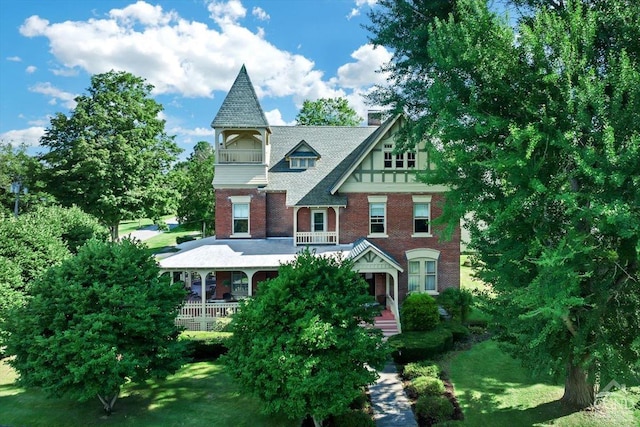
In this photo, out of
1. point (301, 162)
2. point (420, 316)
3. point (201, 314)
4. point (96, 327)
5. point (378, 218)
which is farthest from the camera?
point (301, 162)

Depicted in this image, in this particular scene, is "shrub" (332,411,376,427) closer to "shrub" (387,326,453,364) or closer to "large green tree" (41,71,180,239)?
"shrub" (387,326,453,364)

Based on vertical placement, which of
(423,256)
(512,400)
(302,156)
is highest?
(302,156)

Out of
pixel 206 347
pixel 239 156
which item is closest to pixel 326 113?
pixel 239 156

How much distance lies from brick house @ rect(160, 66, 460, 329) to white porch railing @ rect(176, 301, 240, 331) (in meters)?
0.90

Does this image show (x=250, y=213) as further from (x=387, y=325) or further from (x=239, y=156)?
(x=387, y=325)

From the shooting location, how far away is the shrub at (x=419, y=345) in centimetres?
1669

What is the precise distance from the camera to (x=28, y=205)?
28.8m

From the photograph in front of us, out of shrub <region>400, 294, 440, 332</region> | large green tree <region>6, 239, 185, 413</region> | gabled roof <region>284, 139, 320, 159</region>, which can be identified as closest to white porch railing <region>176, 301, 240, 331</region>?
large green tree <region>6, 239, 185, 413</region>

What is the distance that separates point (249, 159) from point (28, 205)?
17.8 m

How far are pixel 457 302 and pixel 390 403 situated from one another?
9941mm

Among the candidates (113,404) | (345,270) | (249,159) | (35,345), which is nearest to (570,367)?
(345,270)

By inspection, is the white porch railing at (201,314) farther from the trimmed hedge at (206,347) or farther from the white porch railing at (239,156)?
the white porch railing at (239,156)

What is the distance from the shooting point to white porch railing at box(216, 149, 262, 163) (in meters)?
24.0

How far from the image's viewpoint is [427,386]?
46.0 ft
